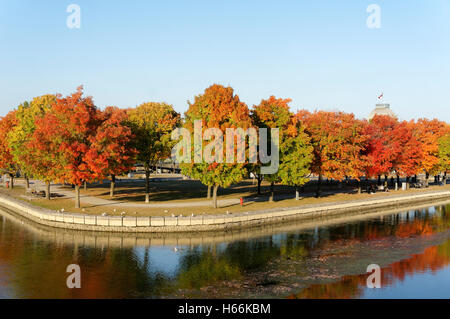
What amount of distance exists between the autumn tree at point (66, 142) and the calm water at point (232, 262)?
24.3ft

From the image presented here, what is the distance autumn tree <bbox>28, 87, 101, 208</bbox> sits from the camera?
5472 cm

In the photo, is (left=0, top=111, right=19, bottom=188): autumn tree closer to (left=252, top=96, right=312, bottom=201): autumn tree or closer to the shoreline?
the shoreline

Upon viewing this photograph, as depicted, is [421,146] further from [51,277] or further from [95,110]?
[51,277]

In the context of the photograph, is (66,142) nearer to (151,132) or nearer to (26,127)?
(151,132)

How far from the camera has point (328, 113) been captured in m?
77.2

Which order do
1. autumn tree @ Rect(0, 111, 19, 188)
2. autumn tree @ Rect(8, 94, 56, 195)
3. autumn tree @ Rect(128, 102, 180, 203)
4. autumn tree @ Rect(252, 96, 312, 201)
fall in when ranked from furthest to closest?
autumn tree @ Rect(0, 111, 19, 188) → autumn tree @ Rect(8, 94, 56, 195) → autumn tree @ Rect(252, 96, 312, 201) → autumn tree @ Rect(128, 102, 180, 203)

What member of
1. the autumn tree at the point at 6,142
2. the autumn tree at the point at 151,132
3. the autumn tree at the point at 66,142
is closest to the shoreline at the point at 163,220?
the autumn tree at the point at 66,142

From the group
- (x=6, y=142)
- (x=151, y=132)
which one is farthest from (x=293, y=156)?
(x=6, y=142)

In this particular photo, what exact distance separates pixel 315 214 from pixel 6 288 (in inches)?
1764

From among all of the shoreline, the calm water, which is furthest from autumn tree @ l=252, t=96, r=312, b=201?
the calm water

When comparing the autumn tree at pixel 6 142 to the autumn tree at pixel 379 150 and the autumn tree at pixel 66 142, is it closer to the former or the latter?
the autumn tree at pixel 66 142

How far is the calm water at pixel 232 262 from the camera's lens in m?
32.2

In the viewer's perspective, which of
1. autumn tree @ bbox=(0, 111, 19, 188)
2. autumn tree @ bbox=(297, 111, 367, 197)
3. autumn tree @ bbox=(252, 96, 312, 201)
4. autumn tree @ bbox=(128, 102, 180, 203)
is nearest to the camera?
autumn tree @ bbox=(128, 102, 180, 203)

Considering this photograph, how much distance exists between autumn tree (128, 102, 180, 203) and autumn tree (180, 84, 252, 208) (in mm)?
6254
